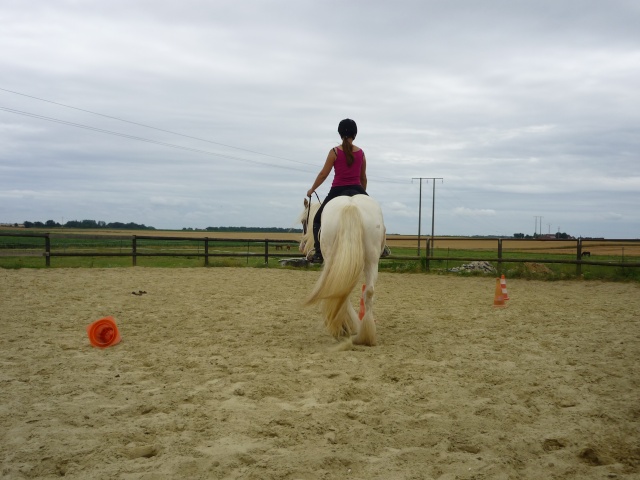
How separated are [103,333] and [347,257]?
9.51 feet

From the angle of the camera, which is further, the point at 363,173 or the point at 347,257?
the point at 363,173

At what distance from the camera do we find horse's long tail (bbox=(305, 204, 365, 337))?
18.6 ft

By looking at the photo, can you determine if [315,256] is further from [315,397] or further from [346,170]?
[315,397]

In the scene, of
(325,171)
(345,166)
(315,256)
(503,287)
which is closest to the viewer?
(345,166)

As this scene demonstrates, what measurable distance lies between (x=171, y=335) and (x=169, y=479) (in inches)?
158

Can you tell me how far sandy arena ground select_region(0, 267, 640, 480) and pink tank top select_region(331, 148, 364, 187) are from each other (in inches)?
75.0

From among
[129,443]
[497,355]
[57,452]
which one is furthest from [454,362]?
[57,452]

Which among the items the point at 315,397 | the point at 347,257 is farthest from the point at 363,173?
the point at 315,397

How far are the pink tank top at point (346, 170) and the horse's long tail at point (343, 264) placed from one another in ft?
2.12

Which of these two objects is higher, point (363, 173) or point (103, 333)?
point (363, 173)

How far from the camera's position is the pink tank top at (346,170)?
6562mm

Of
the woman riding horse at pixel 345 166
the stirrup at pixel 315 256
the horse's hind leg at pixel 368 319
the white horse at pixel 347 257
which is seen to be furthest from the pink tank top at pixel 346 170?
the horse's hind leg at pixel 368 319

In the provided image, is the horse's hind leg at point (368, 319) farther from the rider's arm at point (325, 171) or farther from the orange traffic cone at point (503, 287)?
the orange traffic cone at point (503, 287)

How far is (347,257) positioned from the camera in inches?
224
